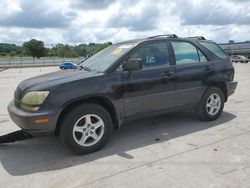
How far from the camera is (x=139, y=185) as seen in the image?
298 centimetres

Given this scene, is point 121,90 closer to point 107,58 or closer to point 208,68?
point 107,58

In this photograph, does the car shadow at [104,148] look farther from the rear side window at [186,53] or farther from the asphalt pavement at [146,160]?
the rear side window at [186,53]

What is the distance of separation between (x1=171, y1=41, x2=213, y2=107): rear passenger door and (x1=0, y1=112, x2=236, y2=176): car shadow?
1.73ft

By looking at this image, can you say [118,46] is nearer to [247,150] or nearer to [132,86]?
[132,86]

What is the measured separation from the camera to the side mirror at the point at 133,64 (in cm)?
409

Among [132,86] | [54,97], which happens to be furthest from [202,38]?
[54,97]

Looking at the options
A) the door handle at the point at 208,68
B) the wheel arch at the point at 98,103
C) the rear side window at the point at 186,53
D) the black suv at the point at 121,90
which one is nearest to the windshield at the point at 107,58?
the black suv at the point at 121,90

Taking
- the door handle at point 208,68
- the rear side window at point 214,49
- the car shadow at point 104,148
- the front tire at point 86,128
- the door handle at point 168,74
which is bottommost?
the car shadow at point 104,148

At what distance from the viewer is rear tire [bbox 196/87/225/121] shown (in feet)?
17.1

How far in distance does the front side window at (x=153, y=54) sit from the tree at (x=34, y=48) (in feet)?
279

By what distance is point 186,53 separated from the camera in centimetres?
501

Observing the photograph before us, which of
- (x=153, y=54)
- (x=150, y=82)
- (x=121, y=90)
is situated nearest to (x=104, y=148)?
(x=121, y=90)

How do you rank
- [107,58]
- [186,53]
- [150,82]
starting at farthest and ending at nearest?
1. [186,53]
2. [107,58]
3. [150,82]

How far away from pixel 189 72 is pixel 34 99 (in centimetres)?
285
